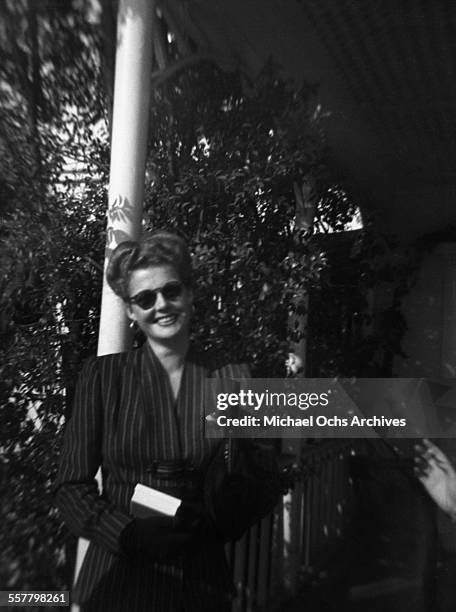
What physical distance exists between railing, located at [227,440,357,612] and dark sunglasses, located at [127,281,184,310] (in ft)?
2.79

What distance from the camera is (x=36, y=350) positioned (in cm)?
160

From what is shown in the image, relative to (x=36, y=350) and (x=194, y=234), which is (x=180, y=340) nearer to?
(x=194, y=234)

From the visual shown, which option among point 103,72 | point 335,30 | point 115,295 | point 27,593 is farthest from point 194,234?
point 27,593

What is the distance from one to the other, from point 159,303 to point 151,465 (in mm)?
411

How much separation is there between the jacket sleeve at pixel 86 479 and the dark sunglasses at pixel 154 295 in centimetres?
21

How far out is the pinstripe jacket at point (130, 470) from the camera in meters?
1.38

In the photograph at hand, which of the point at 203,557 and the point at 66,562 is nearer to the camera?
the point at 203,557

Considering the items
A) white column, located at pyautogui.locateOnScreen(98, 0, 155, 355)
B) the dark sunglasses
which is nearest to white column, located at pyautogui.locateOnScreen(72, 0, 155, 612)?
white column, located at pyautogui.locateOnScreen(98, 0, 155, 355)

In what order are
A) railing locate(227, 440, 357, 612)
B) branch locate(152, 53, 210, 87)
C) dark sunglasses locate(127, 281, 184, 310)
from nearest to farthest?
dark sunglasses locate(127, 281, 184, 310), branch locate(152, 53, 210, 87), railing locate(227, 440, 357, 612)

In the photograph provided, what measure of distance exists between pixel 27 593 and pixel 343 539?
1060mm

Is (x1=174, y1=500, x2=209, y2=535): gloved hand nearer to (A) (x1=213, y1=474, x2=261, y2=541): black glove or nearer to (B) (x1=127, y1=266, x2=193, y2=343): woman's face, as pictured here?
(A) (x1=213, y1=474, x2=261, y2=541): black glove

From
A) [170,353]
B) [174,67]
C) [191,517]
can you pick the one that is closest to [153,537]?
[191,517]

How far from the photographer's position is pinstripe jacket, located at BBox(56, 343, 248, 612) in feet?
4.53

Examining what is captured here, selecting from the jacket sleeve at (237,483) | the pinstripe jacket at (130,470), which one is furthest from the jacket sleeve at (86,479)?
the jacket sleeve at (237,483)
